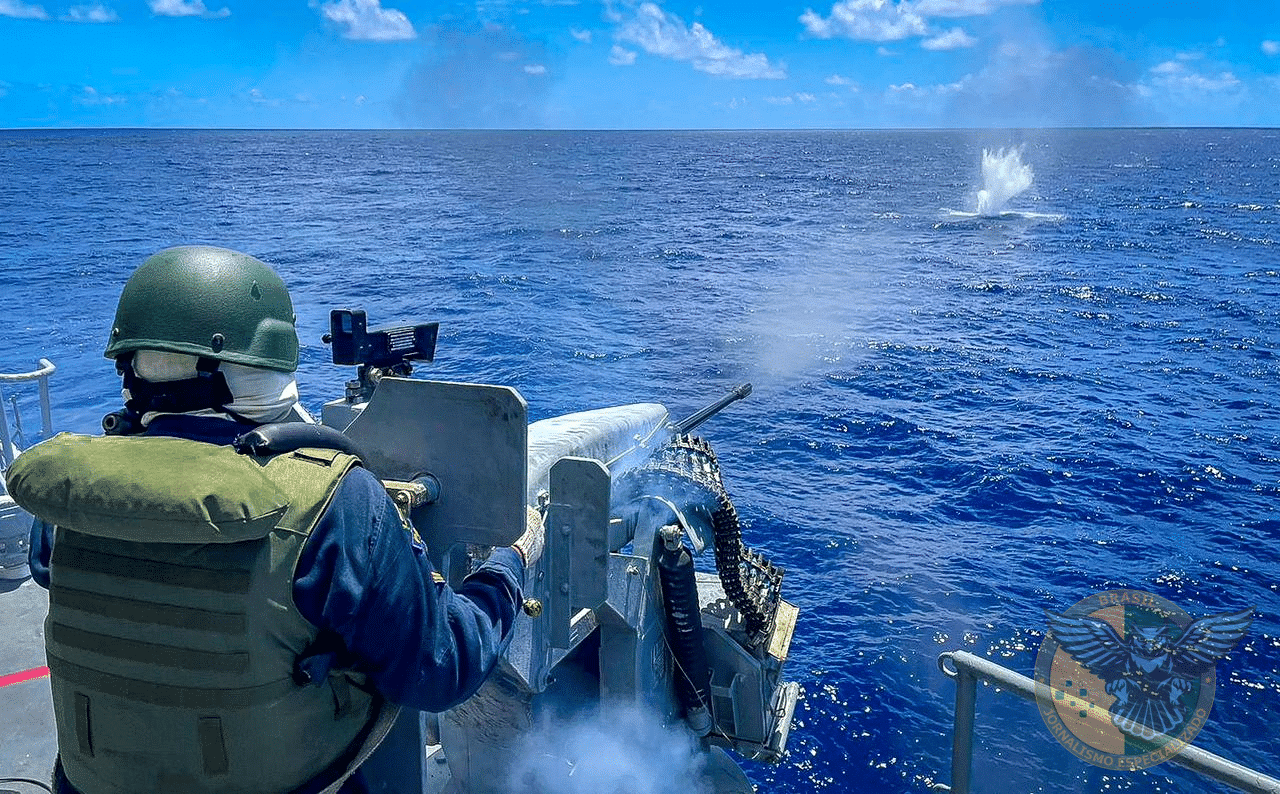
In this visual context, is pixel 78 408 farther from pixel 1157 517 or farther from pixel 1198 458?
pixel 1198 458

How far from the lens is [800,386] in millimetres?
25875

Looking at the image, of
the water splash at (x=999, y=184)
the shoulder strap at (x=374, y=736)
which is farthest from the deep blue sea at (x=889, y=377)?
the water splash at (x=999, y=184)

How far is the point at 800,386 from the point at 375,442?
22.9 m

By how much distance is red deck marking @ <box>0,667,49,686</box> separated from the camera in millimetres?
6199

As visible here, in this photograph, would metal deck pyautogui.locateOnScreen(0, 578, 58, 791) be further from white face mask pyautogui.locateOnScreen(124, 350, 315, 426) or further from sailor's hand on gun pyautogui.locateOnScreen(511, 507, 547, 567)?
white face mask pyautogui.locateOnScreen(124, 350, 315, 426)

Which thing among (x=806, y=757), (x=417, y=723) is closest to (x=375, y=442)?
(x=417, y=723)

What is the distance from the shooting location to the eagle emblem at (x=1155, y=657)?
1302 centimetres

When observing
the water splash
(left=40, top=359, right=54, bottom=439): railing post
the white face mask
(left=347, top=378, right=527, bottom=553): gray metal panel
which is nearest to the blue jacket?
the white face mask

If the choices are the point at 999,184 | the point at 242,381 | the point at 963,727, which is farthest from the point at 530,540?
the point at 999,184

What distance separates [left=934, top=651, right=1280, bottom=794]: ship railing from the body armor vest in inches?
98.1

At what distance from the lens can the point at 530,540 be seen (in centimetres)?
355

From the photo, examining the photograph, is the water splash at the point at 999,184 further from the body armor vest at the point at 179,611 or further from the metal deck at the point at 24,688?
the body armor vest at the point at 179,611

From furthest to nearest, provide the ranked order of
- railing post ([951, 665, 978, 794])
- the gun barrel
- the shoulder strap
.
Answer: the gun barrel
railing post ([951, 665, 978, 794])
the shoulder strap

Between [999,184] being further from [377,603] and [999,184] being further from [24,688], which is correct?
[377,603]
